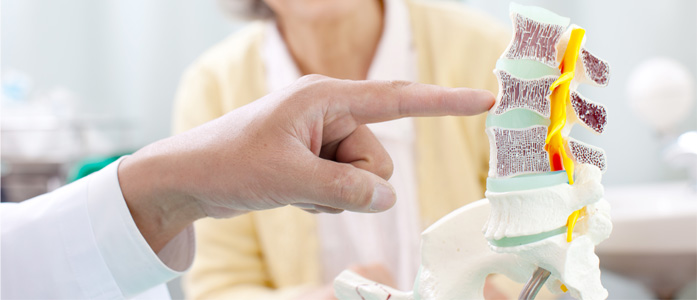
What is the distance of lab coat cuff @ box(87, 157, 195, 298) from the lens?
40 centimetres

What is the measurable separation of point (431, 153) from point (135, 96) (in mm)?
967

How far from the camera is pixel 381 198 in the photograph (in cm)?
35

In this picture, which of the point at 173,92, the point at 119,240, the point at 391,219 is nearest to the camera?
the point at 119,240

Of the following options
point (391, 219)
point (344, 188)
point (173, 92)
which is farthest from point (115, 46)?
point (344, 188)

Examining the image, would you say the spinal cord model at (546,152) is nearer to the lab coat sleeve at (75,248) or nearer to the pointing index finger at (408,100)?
the pointing index finger at (408,100)

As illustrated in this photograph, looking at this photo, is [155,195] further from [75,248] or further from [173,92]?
[173,92]

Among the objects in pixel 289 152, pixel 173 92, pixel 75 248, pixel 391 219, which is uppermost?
pixel 289 152

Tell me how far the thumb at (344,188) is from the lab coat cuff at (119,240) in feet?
0.43

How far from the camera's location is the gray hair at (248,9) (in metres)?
0.95

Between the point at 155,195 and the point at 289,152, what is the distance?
0.10 meters

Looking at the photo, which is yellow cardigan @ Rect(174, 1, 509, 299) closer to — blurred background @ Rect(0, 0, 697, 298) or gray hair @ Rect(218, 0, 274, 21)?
gray hair @ Rect(218, 0, 274, 21)

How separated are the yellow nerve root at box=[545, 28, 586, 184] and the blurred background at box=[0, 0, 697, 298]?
1.79 feet

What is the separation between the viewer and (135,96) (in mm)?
1547

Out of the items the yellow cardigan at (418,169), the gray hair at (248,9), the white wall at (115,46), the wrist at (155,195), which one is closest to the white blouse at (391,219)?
the yellow cardigan at (418,169)
